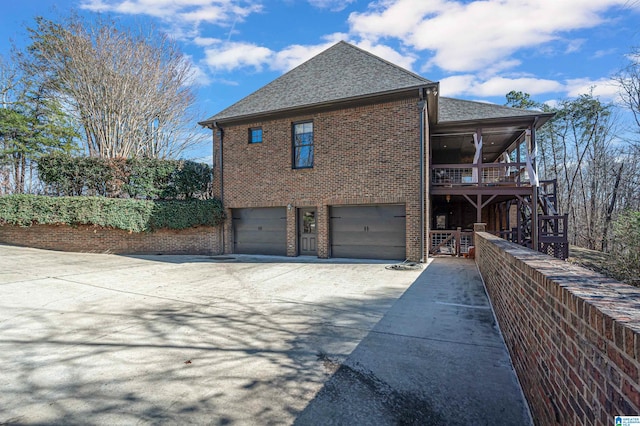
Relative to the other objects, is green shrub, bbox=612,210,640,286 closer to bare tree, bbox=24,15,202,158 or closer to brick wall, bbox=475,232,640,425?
brick wall, bbox=475,232,640,425

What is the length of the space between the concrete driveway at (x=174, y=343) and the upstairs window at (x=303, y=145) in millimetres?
5564

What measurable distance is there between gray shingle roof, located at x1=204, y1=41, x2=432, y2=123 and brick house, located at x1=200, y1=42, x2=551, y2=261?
6 centimetres

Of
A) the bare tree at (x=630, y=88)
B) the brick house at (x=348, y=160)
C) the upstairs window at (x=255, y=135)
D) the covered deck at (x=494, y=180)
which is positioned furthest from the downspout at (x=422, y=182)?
the bare tree at (x=630, y=88)

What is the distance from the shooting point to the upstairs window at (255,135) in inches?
519

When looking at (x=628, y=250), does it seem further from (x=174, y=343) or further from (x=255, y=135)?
(x=255, y=135)

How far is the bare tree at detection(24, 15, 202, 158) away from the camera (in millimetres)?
16250

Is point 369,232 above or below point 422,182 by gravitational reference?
below

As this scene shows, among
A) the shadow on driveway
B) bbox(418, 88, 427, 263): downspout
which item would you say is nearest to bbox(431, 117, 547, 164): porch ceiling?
bbox(418, 88, 427, 263): downspout

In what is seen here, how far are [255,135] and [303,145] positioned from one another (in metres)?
2.37

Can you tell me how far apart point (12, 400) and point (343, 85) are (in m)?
11.8

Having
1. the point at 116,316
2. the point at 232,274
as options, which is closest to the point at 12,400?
the point at 116,316

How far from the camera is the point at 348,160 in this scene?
37.1 ft

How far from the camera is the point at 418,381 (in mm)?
2977

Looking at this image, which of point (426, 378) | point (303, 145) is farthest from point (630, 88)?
point (426, 378)
